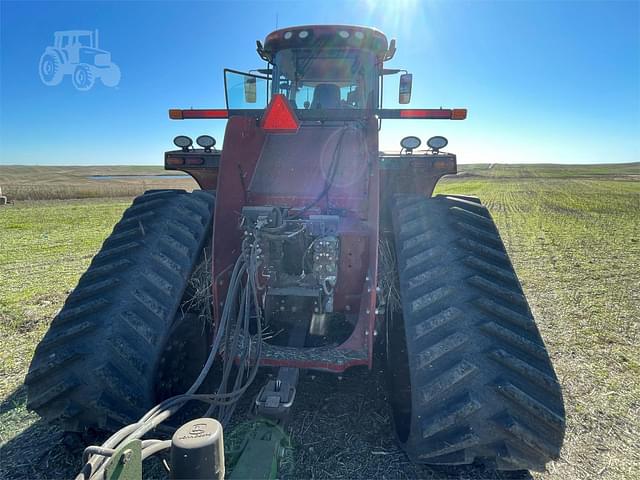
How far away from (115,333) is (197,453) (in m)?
1.30

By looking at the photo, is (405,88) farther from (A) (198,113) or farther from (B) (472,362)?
(B) (472,362)

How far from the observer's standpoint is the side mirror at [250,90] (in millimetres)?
4086

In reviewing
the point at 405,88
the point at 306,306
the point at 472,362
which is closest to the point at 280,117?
the point at 306,306

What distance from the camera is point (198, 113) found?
3.79m

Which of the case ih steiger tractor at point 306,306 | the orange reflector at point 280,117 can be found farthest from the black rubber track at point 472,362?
the orange reflector at point 280,117

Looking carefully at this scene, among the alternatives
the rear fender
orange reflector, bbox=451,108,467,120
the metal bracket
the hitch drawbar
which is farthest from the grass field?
orange reflector, bbox=451,108,467,120

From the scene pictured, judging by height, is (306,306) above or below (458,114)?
below

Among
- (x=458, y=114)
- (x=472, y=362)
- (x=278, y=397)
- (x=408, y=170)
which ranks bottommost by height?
(x=278, y=397)

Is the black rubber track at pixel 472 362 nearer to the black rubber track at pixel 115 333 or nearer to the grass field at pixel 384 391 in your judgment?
the grass field at pixel 384 391

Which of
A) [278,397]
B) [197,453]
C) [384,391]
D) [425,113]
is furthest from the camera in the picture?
[425,113]

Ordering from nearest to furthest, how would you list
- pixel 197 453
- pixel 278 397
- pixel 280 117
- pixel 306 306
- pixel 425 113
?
pixel 197 453 → pixel 278 397 → pixel 280 117 → pixel 306 306 → pixel 425 113

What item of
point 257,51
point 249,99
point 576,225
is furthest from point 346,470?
point 576,225

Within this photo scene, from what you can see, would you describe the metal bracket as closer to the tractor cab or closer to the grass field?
the grass field

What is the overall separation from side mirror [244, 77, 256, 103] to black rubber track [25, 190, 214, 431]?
5.91ft
